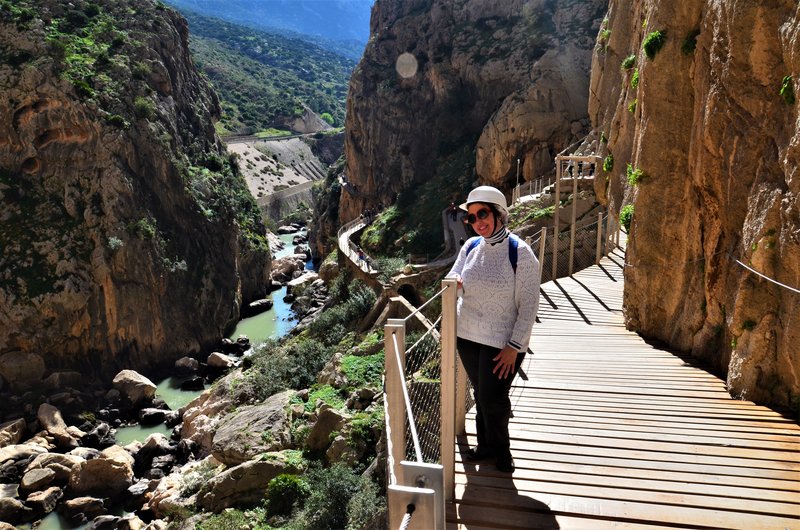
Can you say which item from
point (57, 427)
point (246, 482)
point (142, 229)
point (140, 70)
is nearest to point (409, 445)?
point (246, 482)

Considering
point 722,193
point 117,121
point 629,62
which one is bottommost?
point 117,121

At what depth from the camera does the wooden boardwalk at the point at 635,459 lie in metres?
3.60

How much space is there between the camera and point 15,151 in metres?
29.2

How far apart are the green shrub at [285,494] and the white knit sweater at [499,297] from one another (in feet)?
27.5

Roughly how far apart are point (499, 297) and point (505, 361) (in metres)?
0.47

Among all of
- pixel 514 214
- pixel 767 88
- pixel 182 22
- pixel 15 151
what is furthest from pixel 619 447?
pixel 182 22

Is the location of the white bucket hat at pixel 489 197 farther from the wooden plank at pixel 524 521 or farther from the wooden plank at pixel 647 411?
the wooden plank at pixel 647 411

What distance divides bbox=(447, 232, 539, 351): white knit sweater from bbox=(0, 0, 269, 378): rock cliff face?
97.7 feet

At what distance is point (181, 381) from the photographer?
2841 cm

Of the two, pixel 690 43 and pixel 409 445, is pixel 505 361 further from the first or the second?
pixel 690 43

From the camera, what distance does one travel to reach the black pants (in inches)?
155

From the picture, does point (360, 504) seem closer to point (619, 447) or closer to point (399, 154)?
point (619, 447)

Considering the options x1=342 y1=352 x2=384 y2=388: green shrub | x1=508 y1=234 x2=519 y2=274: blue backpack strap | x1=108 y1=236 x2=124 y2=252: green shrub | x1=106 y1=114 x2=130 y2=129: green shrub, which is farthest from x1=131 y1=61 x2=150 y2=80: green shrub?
x1=508 y1=234 x2=519 y2=274: blue backpack strap

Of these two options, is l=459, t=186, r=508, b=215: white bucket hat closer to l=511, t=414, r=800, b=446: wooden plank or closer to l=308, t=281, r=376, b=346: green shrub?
l=511, t=414, r=800, b=446: wooden plank
